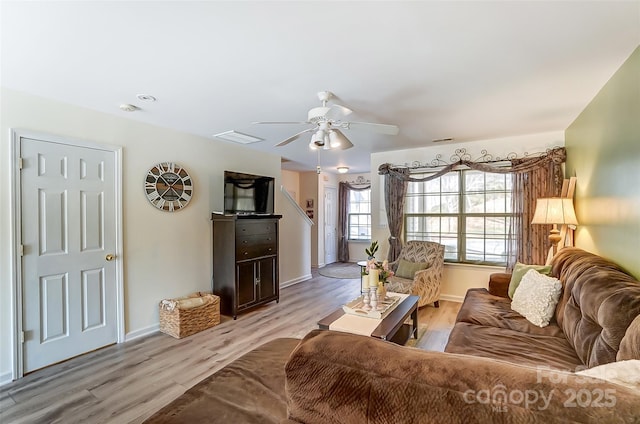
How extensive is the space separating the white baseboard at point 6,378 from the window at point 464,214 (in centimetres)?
483

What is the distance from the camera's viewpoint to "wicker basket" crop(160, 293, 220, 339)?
11.2ft

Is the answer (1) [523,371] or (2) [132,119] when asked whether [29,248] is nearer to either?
(2) [132,119]

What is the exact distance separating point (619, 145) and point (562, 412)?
2.61 m

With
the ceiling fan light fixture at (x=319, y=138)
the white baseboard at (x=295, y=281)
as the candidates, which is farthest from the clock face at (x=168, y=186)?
the white baseboard at (x=295, y=281)

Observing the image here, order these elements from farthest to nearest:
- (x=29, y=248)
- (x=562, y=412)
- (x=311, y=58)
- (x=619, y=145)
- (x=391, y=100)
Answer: (x=391, y=100) → (x=29, y=248) → (x=619, y=145) → (x=311, y=58) → (x=562, y=412)

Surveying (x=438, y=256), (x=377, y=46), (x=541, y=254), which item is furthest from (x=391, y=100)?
(x=541, y=254)

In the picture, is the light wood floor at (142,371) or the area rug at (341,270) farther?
the area rug at (341,270)

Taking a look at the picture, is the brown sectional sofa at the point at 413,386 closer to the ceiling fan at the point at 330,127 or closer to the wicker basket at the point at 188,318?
the ceiling fan at the point at 330,127

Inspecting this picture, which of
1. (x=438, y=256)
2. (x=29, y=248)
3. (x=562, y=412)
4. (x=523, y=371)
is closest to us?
(x=562, y=412)

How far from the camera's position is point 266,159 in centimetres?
521

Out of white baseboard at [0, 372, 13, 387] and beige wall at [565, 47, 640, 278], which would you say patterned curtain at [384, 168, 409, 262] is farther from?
white baseboard at [0, 372, 13, 387]

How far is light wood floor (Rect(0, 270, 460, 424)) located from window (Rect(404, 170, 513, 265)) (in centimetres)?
99

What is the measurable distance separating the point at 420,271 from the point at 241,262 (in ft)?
7.59

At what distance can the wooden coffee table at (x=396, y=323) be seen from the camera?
7.79ft
